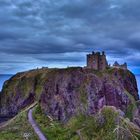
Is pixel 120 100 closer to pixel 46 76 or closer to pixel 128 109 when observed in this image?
pixel 128 109

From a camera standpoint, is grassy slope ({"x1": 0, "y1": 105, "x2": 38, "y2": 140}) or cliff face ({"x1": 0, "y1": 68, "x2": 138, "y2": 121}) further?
cliff face ({"x1": 0, "y1": 68, "x2": 138, "y2": 121})

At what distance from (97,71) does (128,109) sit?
25.2m

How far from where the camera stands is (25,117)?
138000mm

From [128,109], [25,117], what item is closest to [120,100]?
[128,109]

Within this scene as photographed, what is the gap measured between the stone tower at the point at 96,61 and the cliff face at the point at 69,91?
3.96 m

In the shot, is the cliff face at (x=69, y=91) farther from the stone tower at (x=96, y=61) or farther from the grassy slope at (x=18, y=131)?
the grassy slope at (x=18, y=131)

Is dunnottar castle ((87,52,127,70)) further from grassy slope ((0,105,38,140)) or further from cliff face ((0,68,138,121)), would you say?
grassy slope ((0,105,38,140))

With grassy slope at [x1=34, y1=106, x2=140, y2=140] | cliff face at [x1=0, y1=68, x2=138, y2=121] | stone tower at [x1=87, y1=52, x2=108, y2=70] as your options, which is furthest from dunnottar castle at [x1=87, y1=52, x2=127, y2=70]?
grassy slope at [x1=34, y1=106, x2=140, y2=140]

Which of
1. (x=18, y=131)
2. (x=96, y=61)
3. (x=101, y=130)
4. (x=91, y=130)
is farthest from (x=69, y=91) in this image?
(x=101, y=130)

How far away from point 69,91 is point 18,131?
149ft

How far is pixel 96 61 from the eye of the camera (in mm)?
174875

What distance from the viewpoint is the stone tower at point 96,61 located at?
568 ft

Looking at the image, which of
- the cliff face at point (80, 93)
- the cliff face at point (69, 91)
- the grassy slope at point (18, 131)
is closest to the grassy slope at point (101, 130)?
the grassy slope at point (18, 131)

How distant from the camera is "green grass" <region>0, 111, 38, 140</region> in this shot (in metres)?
109
